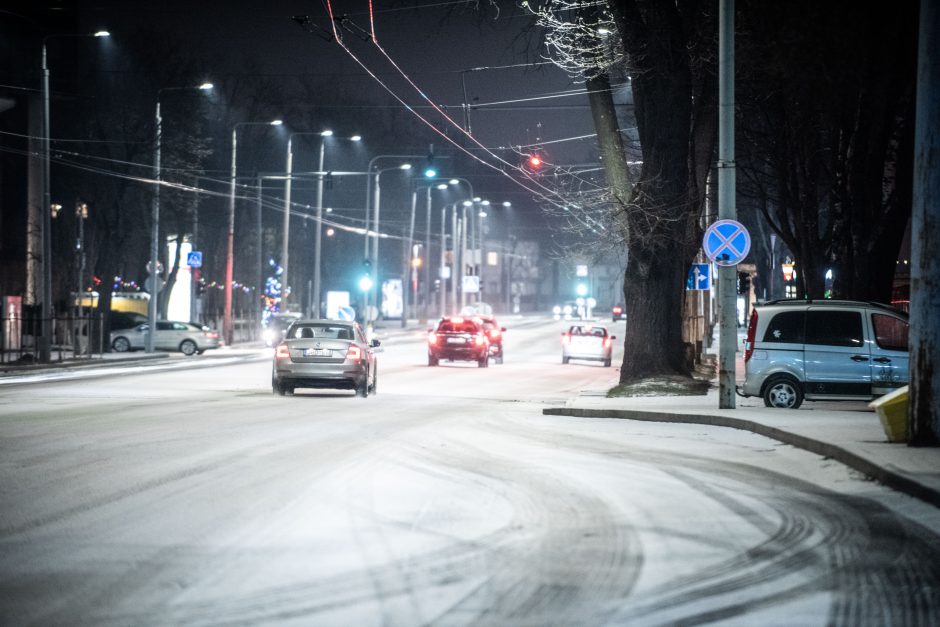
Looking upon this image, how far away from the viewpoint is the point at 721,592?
764cm

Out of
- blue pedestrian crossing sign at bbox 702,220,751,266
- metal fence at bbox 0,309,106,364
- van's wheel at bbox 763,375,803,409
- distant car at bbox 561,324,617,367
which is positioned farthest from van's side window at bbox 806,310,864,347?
distant car at bbox 561,324,617,367

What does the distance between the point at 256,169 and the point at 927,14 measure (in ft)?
206

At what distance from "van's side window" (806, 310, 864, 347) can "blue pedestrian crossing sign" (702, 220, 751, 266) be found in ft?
7.92

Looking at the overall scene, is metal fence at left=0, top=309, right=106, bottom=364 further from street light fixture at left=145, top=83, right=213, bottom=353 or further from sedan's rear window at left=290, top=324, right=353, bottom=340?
sedan's rear window at left=290, top=324, right=353, bottom=340

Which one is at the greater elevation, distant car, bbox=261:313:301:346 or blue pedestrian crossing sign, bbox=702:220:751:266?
blue pedestrian crossing sign, bbox=702:220:751:266

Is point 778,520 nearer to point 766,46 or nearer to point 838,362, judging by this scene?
point 838,362

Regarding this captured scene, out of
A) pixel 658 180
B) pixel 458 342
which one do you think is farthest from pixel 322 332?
pixel 458 342

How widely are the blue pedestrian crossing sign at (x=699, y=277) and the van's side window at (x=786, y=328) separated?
9.32 meters

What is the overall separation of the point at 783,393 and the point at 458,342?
22.3 m

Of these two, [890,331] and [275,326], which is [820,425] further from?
[275,326]

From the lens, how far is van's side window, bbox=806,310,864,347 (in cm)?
2236

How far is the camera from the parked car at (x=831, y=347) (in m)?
22.3

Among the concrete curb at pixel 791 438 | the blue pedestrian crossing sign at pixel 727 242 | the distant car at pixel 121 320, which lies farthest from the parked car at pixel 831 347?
the distant car at pixel 121 320

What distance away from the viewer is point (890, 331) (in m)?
22.4
